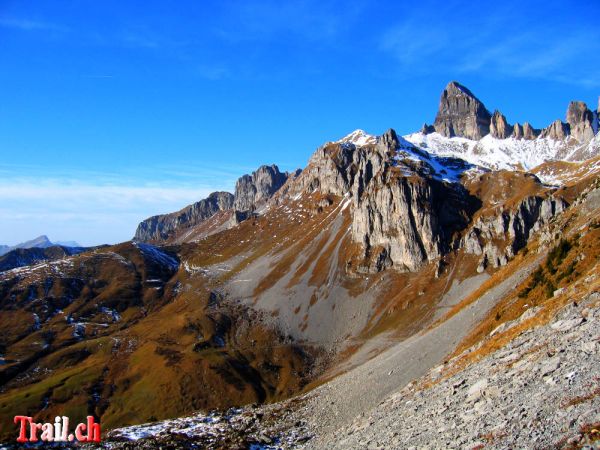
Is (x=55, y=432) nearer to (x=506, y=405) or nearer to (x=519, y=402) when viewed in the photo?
(x=506, y=405)

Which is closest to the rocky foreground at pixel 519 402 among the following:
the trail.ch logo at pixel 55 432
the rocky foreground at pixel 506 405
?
the rocky foreground at pixel 506 405

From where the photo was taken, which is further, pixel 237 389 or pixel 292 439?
pixel 237 389

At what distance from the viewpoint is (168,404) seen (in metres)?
156

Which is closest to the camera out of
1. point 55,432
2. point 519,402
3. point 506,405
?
point 519,402

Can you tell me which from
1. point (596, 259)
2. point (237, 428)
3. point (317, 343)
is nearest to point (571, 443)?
point (596, 259)

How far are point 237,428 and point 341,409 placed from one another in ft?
55.3

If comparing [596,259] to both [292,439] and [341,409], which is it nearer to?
[341,409]

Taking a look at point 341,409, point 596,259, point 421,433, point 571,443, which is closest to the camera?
point 571,443

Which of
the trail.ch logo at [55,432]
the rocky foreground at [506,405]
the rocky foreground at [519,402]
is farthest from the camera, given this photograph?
the trail.ch logo at [55,432]

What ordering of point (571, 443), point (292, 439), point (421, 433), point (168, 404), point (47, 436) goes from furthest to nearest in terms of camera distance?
point (168, 404) → point (292, 439) → point (47, 436) → point (421, 433) → point (571, 443)

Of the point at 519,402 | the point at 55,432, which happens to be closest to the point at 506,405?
the point at 519,402

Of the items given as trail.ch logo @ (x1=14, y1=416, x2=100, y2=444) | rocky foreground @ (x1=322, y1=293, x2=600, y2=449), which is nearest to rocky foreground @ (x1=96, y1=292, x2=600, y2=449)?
rocky foreground @ (x1=322, y1=293, x2=600, y2=449)

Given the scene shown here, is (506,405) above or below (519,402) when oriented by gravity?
below

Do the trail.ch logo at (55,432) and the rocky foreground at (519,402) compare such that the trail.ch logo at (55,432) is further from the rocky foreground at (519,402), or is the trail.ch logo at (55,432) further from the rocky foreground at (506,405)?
the rocky foreground at (519,402)
